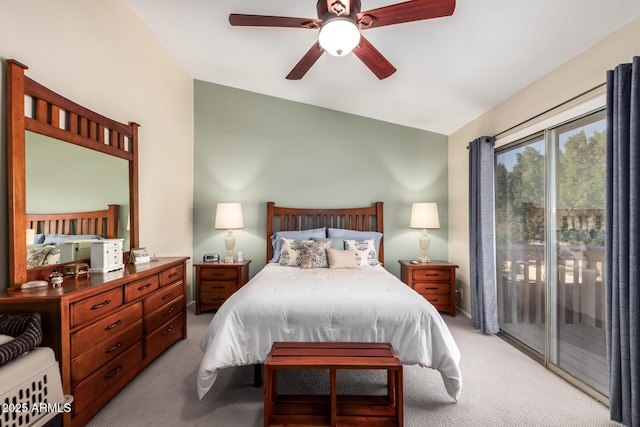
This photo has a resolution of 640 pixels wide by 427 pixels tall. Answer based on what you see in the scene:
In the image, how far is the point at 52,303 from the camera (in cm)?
164

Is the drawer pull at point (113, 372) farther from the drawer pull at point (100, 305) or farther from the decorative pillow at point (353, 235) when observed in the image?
the decorative pillow at point (353, 235)

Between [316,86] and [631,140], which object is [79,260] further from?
[631,140]

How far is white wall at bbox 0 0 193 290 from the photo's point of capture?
1.97 meters

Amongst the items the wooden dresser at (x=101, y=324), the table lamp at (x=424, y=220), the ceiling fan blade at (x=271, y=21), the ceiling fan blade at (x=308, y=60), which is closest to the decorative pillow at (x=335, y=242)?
the table lamp at (x=424, y=220)

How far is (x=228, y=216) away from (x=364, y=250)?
1847 millimetres

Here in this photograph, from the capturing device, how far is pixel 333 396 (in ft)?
5.60

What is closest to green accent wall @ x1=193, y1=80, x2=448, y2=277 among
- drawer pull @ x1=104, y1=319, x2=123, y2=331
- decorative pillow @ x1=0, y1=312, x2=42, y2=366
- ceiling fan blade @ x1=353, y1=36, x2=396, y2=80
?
ceiling fan blade @ x1=353, y1=36, x2=396, y2=80

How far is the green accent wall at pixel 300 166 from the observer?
4449 millimetres

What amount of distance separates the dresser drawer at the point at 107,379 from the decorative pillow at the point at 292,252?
1710 mm

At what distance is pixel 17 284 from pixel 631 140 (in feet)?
12.2

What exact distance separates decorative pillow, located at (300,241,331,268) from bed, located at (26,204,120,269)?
1919 mm

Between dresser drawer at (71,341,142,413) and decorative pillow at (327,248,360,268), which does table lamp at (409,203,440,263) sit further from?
dresser drawer at (71,341,142,413)

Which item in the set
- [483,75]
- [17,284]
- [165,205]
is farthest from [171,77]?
[483,75]

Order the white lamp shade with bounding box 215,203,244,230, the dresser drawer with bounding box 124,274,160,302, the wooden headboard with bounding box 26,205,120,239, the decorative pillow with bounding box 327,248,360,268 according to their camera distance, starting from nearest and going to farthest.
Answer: the wooden headboard with bounding box 26,205,120,239, the dresser drawer with bounding box 124,274,160,302, the decorative pillow with bounding box 327,248,360,268, the white lamp shade with bounding box 215,203,244,230
